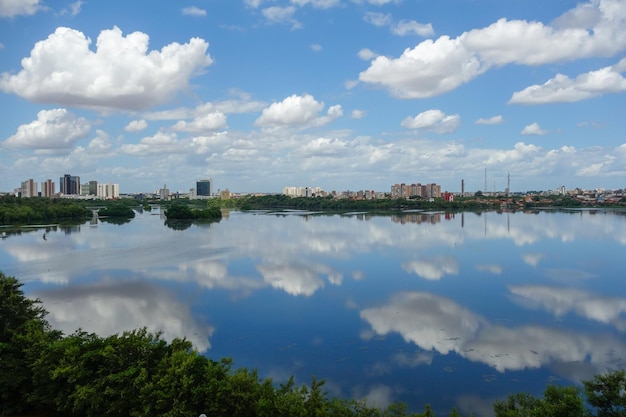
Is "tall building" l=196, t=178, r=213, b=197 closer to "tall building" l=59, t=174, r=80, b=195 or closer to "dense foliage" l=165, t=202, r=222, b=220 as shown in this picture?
"tall building" l=59, t=174, r=80, b=195

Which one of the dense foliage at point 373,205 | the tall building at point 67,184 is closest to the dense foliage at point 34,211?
the dense foliage at point 373,205

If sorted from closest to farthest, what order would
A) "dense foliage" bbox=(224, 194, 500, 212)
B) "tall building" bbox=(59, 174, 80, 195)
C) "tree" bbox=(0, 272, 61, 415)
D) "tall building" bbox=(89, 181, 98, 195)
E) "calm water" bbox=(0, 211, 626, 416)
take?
"tree" bbox=(0, 272, 61, 415) < "calm water" bbox=(0, 211, 626, 416) < "dense foliage" bbox=(224, 194, 500, 212) < "tall building" bbox=(59, 174, 80, 195) < "tall building" bbox=(89, 181, 98, 195)

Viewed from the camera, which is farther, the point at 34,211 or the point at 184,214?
the point at 184,214

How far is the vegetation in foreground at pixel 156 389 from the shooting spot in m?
2.83

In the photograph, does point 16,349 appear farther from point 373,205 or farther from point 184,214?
point 373,205

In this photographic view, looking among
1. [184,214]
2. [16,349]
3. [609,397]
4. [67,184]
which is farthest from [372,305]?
[67,184]

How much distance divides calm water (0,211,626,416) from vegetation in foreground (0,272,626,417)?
4.70 feet

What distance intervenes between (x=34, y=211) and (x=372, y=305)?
878 inches

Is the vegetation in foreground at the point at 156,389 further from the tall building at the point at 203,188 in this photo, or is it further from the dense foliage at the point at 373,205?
the tall building at the point at 203,188

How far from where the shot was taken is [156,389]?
311cm

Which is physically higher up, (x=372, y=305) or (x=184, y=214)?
(x=184, y=214)

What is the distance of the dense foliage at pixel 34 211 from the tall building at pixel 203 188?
159 ft

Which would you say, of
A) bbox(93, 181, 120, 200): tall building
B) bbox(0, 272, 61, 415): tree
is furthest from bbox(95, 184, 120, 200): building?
bbox(0, 272, 61, 415): tree

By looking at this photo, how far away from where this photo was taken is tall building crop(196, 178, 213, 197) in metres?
77.6
